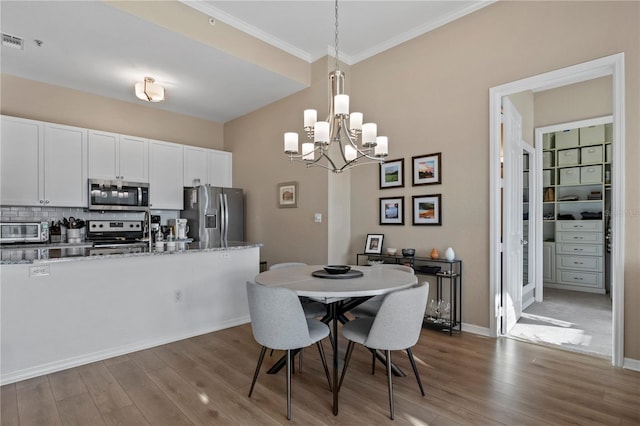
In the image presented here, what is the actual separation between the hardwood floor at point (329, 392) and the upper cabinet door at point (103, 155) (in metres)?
2.80

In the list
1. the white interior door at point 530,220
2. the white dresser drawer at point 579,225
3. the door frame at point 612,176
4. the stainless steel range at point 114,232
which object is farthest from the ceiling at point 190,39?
the white dresser drawer at point 579,225

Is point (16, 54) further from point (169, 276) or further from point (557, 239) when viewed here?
point (557, 239)

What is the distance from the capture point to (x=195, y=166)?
555 centimetres

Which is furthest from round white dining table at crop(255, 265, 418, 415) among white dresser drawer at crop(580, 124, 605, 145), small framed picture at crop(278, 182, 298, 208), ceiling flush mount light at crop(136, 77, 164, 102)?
white dresser drawer at crop(580, 124, 605, 145)

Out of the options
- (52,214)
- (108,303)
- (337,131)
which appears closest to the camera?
(337,131)

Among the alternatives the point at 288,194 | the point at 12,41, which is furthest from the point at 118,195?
the point at 288,194

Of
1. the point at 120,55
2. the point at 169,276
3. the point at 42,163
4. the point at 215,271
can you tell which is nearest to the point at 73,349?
the point at 169,276

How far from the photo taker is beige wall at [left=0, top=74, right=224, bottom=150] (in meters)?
4.25

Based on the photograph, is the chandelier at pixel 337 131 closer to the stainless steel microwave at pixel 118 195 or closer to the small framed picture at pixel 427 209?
the small framed picture at pixel 427 209

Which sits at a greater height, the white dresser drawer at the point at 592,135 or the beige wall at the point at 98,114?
the beige wall at the point at 98,114

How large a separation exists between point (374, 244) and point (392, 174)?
87 cm

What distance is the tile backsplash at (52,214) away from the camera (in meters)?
4.18

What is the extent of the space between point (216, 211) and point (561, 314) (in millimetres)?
4762

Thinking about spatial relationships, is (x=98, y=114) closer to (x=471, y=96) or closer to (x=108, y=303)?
(x=108, y=303)
